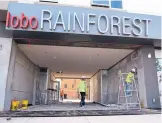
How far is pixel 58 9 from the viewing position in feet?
21.2

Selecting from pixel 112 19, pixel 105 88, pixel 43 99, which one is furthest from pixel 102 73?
pixel 112 19

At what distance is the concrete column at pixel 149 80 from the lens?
7.33m

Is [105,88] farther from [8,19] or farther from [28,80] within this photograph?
[8,19]

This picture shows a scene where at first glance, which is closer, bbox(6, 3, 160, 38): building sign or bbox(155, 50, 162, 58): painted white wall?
bbox(6, 3, 160, 38): building sign

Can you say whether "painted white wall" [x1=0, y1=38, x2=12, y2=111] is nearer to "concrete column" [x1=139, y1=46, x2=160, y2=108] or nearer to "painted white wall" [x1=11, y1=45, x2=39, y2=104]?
"painted white wall" [x1=11, y1=45, x2=39, y2=104]

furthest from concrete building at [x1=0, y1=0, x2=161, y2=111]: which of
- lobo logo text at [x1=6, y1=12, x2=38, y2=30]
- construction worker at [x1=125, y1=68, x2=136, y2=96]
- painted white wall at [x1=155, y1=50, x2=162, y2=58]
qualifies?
construction worker at [x1=125, y1=68, x2=136, y2=96]

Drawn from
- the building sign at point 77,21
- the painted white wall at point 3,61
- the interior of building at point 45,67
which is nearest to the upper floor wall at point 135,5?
the building sign at point 77,21

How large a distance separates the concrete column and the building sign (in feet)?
3.46

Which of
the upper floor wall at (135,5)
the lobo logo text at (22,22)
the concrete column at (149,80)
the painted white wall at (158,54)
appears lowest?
the concrete column at (149,80)

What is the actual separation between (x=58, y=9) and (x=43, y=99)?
8212 mm

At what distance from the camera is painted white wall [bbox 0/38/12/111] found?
6.34 metres

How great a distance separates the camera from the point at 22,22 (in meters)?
6.14

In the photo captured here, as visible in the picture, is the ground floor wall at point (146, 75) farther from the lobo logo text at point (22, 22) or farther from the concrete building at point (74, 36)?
the lobo logo text at point (22, 22)

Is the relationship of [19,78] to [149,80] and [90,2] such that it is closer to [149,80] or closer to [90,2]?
[90,2]
